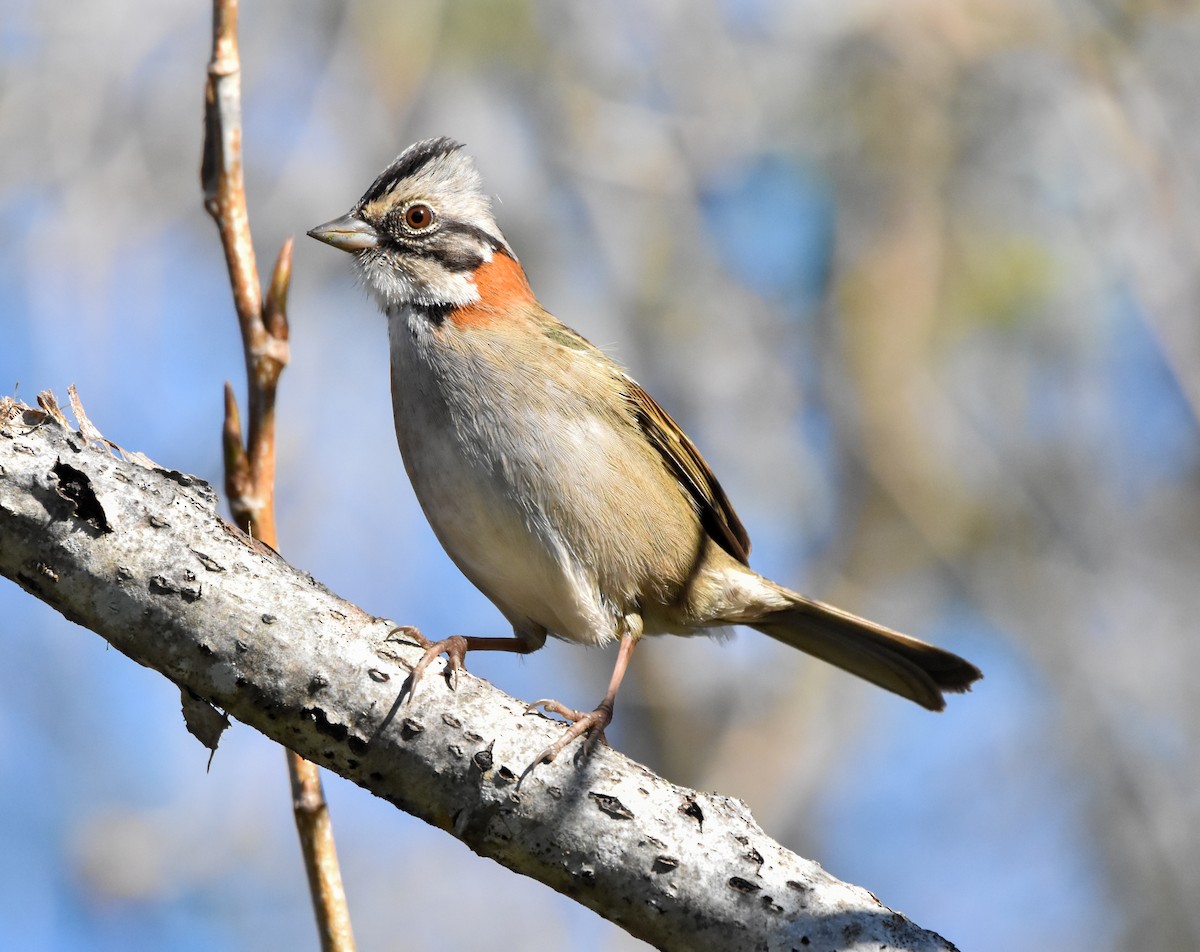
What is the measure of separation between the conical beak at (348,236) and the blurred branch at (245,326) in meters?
1.80

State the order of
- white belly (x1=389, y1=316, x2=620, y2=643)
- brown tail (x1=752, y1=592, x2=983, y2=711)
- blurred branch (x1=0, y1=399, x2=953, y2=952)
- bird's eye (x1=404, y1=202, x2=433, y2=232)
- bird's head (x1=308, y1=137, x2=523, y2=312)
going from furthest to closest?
brown tail (x1=752, y1=592, x2=983, y2=711) < bird's eye (x1=404, y1=202, x2=433, y2=232) < bird's head (x1=308, y1=137, x2=523, y2=312) < white belly (x1=389, y1=316, x2=620, y2=643) < blurred branch (x1=0, y1=399, x2=953, y2=952)

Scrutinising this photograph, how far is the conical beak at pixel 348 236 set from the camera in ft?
16.4

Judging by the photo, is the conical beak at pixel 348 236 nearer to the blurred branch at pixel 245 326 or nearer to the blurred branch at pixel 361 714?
the blurred branch at pixel 245 326

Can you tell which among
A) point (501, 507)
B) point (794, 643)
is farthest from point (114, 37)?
point (794, 643)

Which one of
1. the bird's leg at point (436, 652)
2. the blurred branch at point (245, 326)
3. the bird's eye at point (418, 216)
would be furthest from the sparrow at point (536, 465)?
the blurred branch at point (245, 326)

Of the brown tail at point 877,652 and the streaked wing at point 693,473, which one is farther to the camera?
the brown tail at point 877,652

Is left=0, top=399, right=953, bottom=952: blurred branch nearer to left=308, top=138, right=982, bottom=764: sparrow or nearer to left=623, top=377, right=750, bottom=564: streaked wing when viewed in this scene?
left=308, top=138, right=982, bottom=764: sparrow

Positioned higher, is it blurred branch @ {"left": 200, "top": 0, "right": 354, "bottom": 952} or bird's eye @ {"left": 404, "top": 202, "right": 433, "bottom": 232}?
bird's eye @ {"left": 404, "top": 202, "right": 433, "bottom": 232}

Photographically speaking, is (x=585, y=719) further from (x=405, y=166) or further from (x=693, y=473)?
(x=405, y=166)

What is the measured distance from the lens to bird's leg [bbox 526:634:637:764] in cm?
311

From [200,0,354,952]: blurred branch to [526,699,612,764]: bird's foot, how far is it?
546 millimetres

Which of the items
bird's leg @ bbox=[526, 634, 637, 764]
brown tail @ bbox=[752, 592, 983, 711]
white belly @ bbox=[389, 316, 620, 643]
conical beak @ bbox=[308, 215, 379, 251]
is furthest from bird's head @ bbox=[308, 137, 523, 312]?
brown tail @ bbox=[752, 592, 983, 711]

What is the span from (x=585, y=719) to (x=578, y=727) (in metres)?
0.32

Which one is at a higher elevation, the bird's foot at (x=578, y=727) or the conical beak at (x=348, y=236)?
the conical beak at (x=348, y=236)
